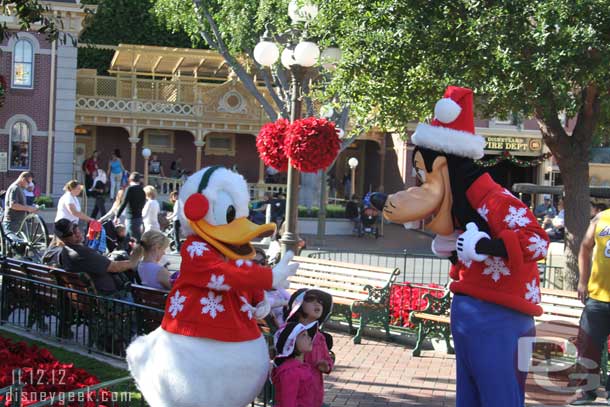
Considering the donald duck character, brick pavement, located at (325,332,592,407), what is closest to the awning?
brick pavement, located at (325,332,592,407)

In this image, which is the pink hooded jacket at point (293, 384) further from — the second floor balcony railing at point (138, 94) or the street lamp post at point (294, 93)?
the second floor balcony railing at point (138, 94)

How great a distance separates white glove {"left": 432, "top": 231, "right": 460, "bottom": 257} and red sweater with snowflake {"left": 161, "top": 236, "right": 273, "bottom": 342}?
100cm

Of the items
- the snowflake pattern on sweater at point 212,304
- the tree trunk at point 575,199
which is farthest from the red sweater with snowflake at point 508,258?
the tree trunk at point 575,199

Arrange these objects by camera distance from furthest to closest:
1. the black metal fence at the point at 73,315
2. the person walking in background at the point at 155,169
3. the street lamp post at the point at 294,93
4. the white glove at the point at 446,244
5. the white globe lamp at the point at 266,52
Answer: the person walking in background at the point at 155,169, the white globe lamp at the point at 266,52, the street lamp post at the point at 294,93, the black metal fence at the point at 73,315, the white glove at the point at 446,244

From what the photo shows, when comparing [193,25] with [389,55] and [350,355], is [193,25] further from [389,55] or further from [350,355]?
[350,355]

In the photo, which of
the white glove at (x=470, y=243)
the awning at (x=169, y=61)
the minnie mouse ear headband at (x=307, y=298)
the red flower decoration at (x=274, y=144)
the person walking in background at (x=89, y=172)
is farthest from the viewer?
the awning at (x=169, y=61)

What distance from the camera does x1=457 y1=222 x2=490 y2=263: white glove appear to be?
488 cm

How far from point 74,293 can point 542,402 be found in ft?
14.0

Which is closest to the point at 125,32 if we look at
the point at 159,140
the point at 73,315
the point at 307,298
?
the point at 159,140

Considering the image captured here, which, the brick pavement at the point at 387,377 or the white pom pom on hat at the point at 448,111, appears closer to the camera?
the white pom pom on hat at the point at 448,111

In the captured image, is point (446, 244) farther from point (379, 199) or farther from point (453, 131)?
point (453, 131)

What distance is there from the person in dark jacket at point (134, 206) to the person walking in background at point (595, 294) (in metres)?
9.33

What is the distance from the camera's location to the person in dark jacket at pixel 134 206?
50.9ft

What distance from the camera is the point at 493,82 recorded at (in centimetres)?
1159
